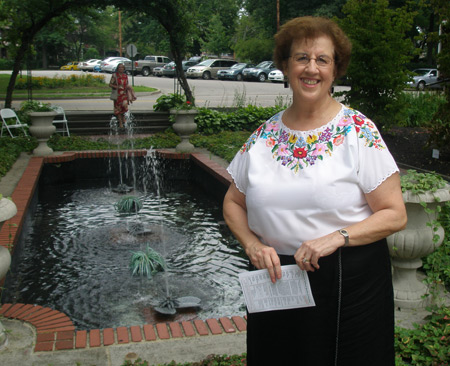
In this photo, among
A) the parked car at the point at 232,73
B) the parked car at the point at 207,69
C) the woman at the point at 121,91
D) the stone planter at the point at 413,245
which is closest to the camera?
the stone planter at the point at 413,245

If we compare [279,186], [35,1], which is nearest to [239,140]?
[35,1]

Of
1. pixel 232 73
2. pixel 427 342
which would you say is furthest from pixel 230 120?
pixel 232 73

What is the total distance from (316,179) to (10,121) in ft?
40.6

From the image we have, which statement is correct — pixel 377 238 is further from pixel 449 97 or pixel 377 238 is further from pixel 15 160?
pixel 15 160

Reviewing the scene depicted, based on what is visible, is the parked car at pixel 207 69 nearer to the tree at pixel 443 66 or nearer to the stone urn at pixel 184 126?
the stone urn at pixel 184 126

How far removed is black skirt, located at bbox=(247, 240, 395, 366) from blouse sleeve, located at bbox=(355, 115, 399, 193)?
0.23m

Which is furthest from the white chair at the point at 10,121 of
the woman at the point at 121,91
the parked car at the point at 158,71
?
the parked car at the point at 158,71

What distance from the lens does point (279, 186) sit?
1966 mm

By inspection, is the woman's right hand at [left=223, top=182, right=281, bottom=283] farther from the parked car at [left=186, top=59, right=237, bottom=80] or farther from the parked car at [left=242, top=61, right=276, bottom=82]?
the parked car at [left=186, top=59, right=237, bottom=80]

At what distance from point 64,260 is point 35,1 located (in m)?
9.74

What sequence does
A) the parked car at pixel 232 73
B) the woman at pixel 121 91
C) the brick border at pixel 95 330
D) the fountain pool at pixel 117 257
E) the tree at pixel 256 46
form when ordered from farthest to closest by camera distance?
the tree at pixel 256 46 → the parked car at pixel 232 73 → the woman at pixel 121 91 → the fountain pool at pixel 117 257 → the brick border at pixel 95 330

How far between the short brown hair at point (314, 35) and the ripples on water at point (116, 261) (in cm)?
309

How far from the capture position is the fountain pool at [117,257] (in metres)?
4.98

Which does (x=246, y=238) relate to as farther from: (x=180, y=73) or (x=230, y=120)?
(x=180, y=73)
